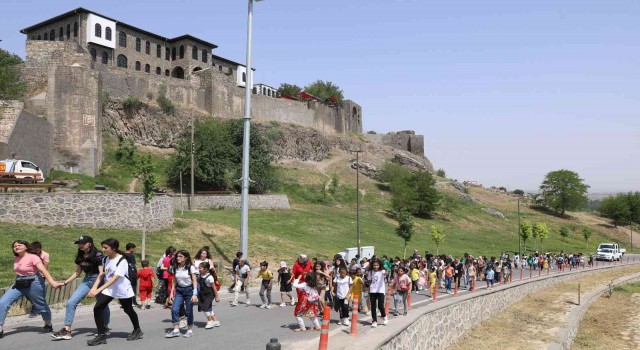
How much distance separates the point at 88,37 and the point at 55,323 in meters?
55.3

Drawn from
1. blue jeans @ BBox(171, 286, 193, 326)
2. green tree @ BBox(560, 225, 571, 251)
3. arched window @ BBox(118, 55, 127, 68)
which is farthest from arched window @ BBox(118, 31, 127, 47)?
green tree @ BBox(560, 225, 571, 251)

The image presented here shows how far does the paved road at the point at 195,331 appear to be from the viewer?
921 cm

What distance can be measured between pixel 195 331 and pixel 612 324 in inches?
872

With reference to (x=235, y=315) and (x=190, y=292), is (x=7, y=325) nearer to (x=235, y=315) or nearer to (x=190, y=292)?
(x=190, y=292)

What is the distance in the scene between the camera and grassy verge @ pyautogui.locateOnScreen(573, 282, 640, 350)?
2048cm

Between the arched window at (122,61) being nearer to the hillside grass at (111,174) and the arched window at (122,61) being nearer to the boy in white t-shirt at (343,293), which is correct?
the hillside grass at (111,174)

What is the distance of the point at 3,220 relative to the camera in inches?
853

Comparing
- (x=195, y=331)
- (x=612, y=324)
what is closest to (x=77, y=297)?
(x=195, y=331)

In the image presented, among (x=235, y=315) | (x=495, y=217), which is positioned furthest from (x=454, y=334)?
(x=495, y=217)

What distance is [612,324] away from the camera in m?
24.6

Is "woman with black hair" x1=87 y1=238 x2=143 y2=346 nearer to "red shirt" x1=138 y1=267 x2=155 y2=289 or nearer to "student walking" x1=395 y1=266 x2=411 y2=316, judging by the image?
"red shirt" x1=138 y1=267 x2=155 y2=289

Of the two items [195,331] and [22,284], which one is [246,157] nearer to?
[195,331]

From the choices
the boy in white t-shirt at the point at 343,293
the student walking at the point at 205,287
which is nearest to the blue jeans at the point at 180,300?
the student walking at the point at 205,287

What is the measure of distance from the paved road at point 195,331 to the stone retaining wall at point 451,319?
42 cm
